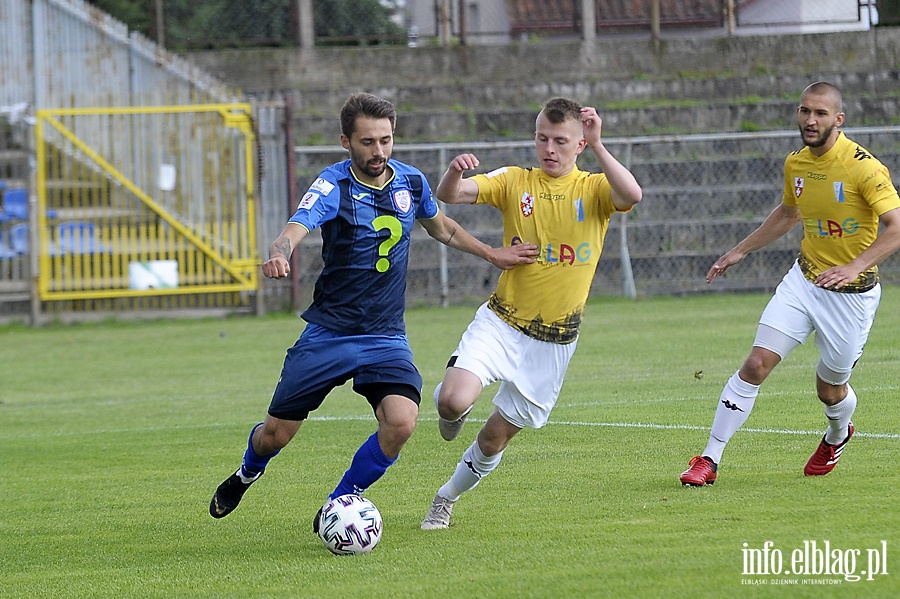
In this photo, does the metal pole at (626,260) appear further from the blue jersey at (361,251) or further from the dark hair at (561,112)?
the blue jersey at (361,251)

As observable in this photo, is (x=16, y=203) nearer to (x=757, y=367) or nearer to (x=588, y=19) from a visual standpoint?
(x=588, y=19)

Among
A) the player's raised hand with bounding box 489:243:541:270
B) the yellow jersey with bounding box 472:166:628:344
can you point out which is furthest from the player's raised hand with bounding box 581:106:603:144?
the player's raised hand with bounding box 489:243:541:270

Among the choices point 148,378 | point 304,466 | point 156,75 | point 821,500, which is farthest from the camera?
point 156,75

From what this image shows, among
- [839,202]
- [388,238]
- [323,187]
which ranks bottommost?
[388,238]

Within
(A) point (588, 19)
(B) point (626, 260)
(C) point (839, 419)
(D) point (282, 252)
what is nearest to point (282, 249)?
(D) point (282, 252)

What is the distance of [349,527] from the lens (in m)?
5.53

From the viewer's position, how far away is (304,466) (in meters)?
8.12

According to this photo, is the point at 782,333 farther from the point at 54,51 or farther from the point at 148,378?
the point at 54,51

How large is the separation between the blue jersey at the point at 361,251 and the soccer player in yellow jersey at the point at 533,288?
40 centimetres

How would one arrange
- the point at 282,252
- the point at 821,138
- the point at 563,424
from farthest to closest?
the point at 563,424 → the point at 821,138 → the point at 282,252

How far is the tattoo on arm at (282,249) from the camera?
5.32 meters

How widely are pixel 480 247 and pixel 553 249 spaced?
0.36 meters

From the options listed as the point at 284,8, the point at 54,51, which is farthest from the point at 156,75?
the point at 284,8

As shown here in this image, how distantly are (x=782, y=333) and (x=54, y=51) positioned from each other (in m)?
15.9
